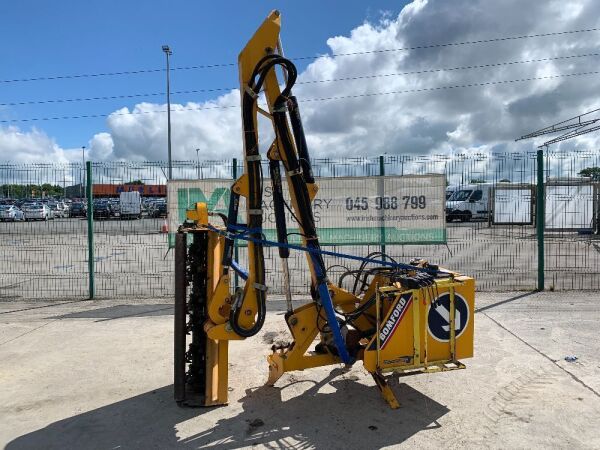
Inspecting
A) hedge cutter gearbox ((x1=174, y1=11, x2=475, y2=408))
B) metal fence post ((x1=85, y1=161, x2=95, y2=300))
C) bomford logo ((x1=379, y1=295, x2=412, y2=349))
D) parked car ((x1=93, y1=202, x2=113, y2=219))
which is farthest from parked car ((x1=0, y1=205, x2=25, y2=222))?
bomford logo ((x1=379, y1=295, x2=412, y2=349))

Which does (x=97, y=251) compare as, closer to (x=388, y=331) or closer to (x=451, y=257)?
(x=451, y=257)

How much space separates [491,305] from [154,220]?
6653 mm

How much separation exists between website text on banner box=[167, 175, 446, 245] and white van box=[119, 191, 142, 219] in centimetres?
174

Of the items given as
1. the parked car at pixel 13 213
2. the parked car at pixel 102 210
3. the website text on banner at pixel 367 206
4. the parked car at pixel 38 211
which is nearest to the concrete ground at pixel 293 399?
the website text on banner at pixel 367 206

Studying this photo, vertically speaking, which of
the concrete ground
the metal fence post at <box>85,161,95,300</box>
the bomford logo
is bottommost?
the concrete ground

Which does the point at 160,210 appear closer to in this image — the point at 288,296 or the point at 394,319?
the point at 288,296

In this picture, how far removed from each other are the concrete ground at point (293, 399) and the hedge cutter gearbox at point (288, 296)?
Answer: 0.32 meters

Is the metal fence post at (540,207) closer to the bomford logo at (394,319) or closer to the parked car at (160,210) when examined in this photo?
the bomford logo at (394,319)

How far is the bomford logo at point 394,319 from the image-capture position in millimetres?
4277

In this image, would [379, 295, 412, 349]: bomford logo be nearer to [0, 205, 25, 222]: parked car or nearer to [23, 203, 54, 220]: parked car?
[0, 205, 25, 222]: parked car

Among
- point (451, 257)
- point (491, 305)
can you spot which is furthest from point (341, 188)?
point (451, 257)

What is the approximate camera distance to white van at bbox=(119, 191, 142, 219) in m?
9.79

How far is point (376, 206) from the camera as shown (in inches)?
332

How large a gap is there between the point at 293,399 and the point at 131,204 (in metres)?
6.20
